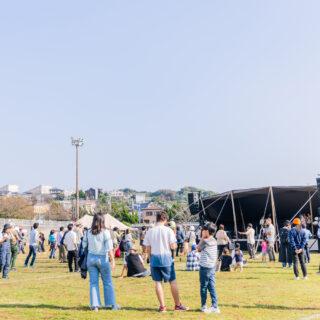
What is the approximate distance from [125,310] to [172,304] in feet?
3.02

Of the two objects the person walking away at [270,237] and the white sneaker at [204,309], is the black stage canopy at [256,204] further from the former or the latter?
the white sneaker at [204,309]

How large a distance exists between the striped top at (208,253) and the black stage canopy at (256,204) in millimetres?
15621

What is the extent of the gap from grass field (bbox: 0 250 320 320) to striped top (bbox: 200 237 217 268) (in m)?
0.77

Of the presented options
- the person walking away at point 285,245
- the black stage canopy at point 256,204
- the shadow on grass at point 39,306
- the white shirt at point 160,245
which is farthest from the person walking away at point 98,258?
the black stage canopy at point 256,204

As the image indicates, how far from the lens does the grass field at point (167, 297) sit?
6457 millimetres

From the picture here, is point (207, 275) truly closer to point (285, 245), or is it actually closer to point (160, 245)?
point (160, 245)

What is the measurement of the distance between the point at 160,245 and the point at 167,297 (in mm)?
2099

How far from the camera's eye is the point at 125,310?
268 inches

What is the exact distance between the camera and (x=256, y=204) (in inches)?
1063

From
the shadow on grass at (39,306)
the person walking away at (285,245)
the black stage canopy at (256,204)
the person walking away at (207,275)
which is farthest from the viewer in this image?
the black stage canopy at (256,204)

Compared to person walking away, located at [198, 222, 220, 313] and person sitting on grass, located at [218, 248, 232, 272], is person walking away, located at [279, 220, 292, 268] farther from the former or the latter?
person walking away, located at [198, 222, 220, 313]

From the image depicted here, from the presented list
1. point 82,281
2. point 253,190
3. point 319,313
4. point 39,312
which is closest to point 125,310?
point 39,312

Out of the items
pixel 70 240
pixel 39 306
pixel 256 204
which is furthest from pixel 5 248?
pixel 256 204

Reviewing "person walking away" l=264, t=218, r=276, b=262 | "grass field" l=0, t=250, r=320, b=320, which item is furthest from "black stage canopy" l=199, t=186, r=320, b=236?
"grass field" l=0, t=250, r=320, b=320
